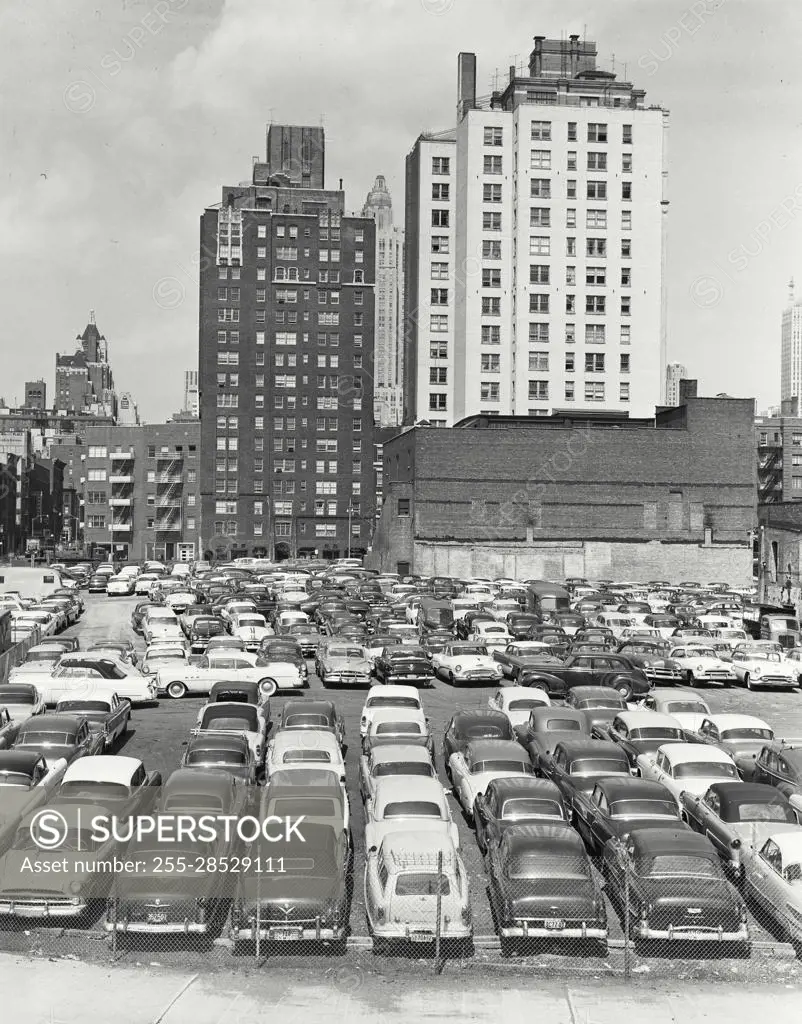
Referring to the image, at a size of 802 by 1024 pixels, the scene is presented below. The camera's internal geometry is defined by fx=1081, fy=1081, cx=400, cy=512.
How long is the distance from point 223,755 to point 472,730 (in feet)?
18.1

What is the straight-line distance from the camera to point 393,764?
64.2 ft

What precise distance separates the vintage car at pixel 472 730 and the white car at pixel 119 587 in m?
48.2

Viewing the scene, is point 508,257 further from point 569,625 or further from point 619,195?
point 569,625

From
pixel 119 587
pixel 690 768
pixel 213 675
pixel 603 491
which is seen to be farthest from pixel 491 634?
pixel 603 491

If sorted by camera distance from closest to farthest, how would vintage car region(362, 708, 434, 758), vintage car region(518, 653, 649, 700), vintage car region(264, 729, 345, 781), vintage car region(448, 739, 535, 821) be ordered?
vintage car region(448, 739, 535, 821) < vintage car region(264, 729, 345, 781) < vintage car region(362, 708, 434, 758) < vintage car region(518, 653, 649, 700)

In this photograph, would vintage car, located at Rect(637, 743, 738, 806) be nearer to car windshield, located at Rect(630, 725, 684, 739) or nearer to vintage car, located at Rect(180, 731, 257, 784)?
car windshield, located at Rect(630, 725, 684, 739)

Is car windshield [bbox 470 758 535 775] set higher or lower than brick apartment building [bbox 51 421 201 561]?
lower

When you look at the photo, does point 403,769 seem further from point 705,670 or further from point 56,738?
point 705,670

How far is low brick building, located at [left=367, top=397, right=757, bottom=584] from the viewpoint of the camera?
87.0 metres

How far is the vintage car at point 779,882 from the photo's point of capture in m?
13.8

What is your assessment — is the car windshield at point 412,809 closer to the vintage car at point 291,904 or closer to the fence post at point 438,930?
the vintage car at point 291,904

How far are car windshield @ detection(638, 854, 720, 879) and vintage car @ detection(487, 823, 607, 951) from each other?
2.65ft

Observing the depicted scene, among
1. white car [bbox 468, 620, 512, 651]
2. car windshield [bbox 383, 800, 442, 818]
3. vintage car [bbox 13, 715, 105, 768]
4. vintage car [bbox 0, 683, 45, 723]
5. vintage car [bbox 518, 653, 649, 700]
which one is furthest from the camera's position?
white car [bbox 468, 620, 512, 651]

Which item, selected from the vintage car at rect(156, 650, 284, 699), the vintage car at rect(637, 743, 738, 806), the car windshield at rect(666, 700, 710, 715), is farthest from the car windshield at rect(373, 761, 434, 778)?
the vintage car at rect(156, 650, 284, 699)
